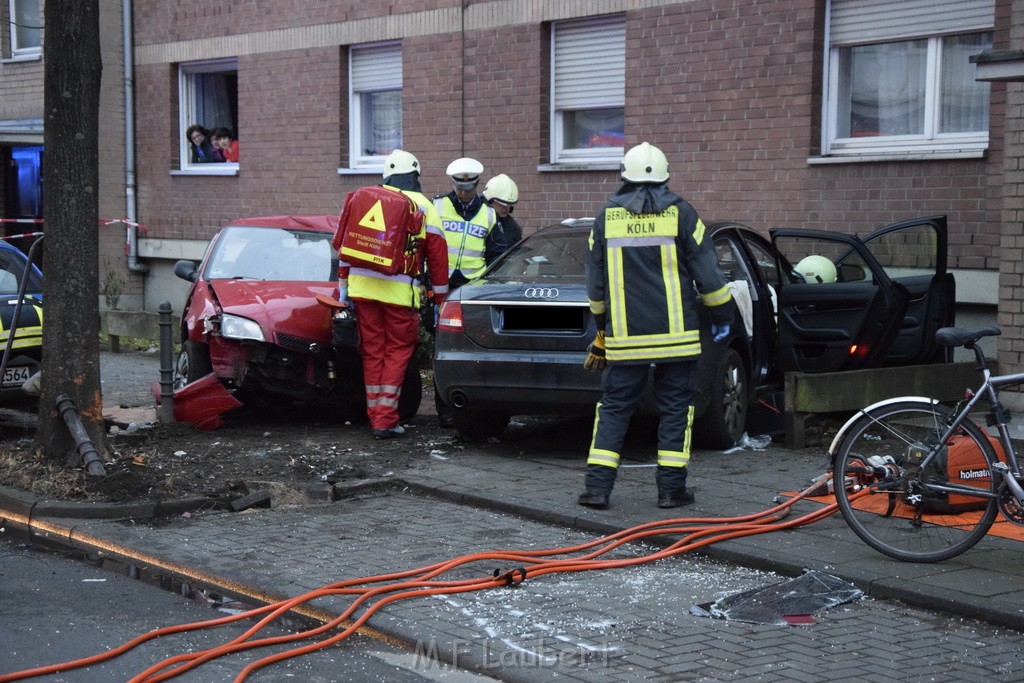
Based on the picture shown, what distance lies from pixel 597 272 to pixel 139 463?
3.06 m

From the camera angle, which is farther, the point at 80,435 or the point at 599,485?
the point at 80,435

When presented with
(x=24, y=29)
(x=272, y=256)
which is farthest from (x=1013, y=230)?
(x=24, y=29)

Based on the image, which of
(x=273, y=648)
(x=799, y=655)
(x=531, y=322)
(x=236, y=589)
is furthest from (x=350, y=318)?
(x=799, y=655)

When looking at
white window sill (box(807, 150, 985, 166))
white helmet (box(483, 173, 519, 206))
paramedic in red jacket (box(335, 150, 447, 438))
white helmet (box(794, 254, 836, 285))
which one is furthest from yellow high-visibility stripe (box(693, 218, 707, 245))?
white window sill (box(807, 150, 985, 166))

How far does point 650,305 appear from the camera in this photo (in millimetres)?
7145

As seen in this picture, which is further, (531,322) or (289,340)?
(289,340)

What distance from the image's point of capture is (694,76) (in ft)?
43.1

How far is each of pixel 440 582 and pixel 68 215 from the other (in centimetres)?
374

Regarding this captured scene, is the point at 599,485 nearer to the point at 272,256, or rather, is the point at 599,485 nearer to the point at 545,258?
the point at 545,258

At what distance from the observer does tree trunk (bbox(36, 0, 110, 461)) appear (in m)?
8.13

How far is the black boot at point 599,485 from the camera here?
23.7 ft

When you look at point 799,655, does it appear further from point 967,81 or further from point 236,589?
point 967,81

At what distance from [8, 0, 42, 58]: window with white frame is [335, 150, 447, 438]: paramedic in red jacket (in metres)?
14.0

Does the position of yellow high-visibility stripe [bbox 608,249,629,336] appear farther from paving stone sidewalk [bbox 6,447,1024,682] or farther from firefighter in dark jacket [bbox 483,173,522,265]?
firefighter in dark jacket [bbox 483,173,522,265]
